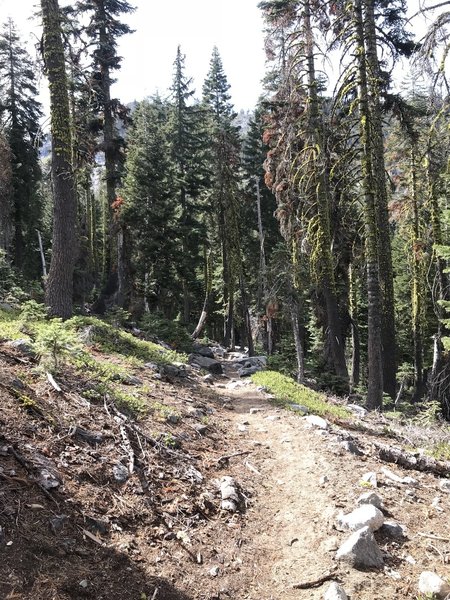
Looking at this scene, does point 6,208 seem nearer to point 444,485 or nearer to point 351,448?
point 351,448

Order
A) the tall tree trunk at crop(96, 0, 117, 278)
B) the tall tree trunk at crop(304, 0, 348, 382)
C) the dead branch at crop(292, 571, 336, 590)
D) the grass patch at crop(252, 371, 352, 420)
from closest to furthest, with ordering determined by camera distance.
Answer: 1. the dead branch at crop(292, 571, 336, 590)
2. the grass patch at crop(252, 371, 352, 420)
3. the tall tree trunk at crop(304, 0, 348, 382)
4. the tall tree trunk at crop(96, 0, 117, 278)

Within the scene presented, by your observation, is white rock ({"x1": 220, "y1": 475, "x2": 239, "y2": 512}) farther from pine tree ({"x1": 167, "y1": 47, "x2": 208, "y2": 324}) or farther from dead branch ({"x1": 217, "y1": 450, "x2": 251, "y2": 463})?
pine tree ({"x1": 167, "y1": 47, "x2": 208, "y2": 324})

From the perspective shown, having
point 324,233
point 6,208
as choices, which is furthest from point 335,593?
point 6,208

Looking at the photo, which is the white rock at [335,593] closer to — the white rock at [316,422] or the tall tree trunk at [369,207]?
the white rock at [316,422]

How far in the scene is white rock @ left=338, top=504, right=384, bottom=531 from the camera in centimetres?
449

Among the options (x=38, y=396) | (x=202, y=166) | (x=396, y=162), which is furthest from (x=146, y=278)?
(x=38, y=396)

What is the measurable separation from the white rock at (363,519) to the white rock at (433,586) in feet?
2.19

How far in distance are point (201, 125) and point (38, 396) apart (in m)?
31.1

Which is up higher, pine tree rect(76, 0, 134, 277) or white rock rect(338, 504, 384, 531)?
pine tree rect(76, 0, 134, 277)

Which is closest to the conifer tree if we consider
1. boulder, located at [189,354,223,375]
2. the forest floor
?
boulder, located at [189,354,223,375]

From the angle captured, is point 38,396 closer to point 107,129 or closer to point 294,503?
point 294,503

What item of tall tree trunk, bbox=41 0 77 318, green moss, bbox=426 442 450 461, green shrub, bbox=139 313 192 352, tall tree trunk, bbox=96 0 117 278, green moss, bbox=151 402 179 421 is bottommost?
green moss, bbox=426 442 450 461

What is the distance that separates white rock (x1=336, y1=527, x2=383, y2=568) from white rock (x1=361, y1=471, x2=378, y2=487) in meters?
1.32

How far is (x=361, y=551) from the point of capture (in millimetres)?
4074
